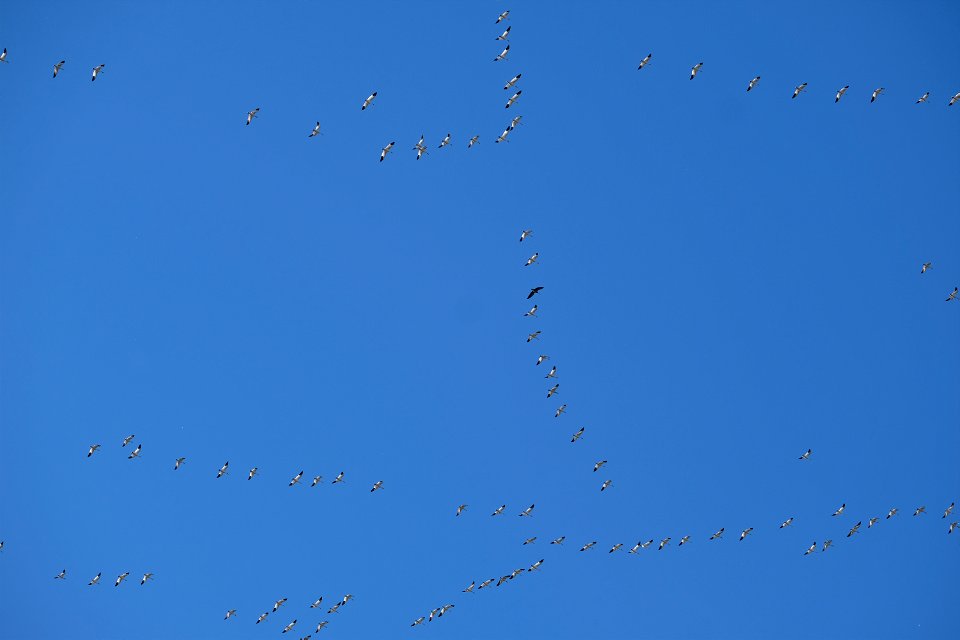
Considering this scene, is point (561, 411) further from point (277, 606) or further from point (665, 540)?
point (277, 606)

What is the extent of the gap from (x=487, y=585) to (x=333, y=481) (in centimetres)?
1245

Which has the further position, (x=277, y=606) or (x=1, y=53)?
(x=277, y=606)

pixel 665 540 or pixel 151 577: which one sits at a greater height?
pixel 151 577

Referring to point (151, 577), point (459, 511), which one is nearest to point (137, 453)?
point (151, 577)

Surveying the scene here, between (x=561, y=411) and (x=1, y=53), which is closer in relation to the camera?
(x=1, y=53)

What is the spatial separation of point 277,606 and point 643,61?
133 feet

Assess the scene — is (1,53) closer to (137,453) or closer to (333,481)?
(137,453)

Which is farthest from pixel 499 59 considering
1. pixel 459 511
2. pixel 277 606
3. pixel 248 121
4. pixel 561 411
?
pixel 277 606

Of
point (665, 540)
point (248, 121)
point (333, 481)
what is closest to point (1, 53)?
point (248, 121)

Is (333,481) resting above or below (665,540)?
above

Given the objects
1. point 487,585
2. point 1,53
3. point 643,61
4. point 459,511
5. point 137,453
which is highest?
point 1,53

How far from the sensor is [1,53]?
84.8m

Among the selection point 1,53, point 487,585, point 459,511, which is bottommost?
point 487,585

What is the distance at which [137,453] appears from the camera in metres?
92.6
